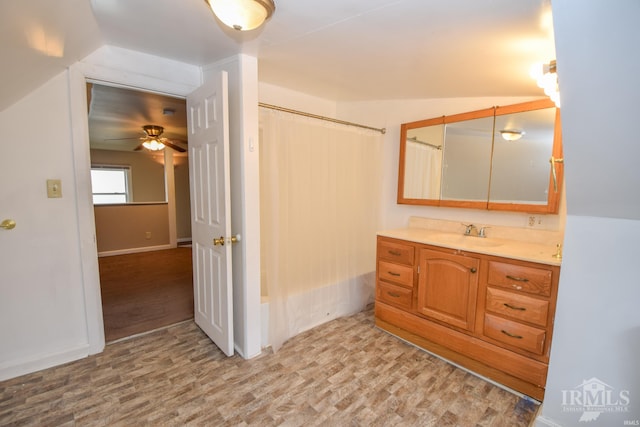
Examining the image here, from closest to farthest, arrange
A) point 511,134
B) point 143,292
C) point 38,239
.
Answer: point 38,239 → point 511,134 → point 143,292

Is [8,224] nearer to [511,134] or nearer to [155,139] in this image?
[155,139]

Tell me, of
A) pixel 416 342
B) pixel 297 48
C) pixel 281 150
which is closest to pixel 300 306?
pixel 416 342

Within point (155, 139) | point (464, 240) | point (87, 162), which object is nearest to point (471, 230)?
point (464, 240)

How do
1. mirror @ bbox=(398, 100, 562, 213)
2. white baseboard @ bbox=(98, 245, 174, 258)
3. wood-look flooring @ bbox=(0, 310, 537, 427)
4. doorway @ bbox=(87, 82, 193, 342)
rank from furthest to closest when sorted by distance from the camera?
1. white baseboard @ bbox=(98, 245, 174, 258)
2. doorway @ bbox=(87, 82, 193, 342)
3. mirror @ bbox=(398, 100, 562, 213)
4. wood-look flooring @ bbox=(0, 310, 537, 427)

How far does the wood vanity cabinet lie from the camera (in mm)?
1658

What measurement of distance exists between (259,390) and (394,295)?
50.3 inches

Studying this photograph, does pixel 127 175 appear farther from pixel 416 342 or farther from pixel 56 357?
pixel 416 342

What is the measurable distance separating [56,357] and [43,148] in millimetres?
1427

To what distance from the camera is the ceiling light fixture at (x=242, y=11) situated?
1147 mm

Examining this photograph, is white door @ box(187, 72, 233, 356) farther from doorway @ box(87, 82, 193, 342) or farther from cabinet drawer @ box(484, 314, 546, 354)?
cabinet drawer @ box(484, 314, 546, 354)

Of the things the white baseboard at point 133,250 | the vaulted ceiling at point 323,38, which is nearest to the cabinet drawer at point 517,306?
the vaulted ceiling at point 323,38

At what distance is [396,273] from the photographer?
235 cm

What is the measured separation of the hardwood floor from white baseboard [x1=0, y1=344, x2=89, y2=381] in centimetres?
24

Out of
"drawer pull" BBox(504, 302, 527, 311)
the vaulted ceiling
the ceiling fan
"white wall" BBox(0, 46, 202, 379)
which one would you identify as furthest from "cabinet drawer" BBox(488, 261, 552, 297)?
the ceiling fan
